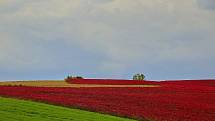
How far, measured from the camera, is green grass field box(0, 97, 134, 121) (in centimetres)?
3192

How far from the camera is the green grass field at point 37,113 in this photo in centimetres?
3192

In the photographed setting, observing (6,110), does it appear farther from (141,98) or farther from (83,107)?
A: (141,98)

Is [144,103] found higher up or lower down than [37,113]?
higher up

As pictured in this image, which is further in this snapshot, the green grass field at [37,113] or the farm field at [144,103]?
the farm field at [144,103]

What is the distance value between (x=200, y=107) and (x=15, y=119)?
64.9ft

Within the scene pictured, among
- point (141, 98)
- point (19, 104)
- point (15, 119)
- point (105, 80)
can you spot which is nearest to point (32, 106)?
point (19, 104)

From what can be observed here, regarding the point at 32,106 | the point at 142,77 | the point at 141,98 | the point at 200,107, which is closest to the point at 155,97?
the point at 141,98

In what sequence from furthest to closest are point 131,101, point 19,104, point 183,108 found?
Result: point 131,101 < point 183,108 < point 19,104

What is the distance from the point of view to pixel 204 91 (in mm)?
61438

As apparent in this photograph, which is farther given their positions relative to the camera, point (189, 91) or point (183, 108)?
point (189, 91)

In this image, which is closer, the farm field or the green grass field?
the green grass field

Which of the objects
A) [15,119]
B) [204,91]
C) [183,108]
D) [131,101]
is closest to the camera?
[15,119]

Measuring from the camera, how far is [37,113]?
3472cm

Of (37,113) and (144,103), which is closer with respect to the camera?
(37,113)
